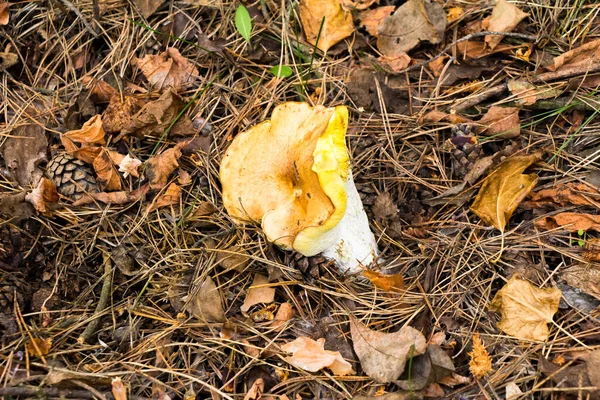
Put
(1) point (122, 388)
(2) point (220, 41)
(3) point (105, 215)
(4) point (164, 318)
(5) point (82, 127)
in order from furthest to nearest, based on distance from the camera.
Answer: (2) point (220, 41) → (5) point (82, 127) → (3) point (105, 215) → (4) point (164, 318) → (1) point (122, 388)

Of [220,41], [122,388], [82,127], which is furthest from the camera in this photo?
[220,41]

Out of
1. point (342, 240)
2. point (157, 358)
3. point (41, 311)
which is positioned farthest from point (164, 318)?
point (342, 240)

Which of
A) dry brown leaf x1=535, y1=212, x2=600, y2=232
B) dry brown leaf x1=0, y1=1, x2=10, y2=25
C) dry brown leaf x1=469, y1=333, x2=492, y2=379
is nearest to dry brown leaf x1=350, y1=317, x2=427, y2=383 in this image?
dry brown leaf x1=469, y1=333, x2=492, y2=379

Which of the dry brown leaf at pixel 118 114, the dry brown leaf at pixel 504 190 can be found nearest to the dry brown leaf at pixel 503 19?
the dry brown leaf at pixel 504 190

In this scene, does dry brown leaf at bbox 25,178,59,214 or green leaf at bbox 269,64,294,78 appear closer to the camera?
dry brown leaf at bbox 25,178,59,214

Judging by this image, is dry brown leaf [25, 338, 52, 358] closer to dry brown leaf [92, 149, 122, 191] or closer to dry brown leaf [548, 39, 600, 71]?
dry brown leaf [92, 149, 122, 191]

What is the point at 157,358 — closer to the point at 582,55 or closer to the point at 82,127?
the point at 82,127

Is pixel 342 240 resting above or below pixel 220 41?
below
